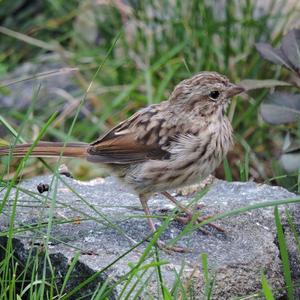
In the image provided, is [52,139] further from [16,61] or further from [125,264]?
[125,264]

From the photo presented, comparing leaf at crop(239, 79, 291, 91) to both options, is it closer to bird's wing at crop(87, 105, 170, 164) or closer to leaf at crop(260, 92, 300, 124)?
leaf at crop(260, 92, 300, 124)

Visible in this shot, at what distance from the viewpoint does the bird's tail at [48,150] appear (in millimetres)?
4285

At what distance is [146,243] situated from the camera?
391cm

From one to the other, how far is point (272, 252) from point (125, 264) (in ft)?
2.31

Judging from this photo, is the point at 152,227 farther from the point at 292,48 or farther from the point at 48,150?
the point at 292,48

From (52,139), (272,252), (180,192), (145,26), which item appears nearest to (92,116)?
(52,139)

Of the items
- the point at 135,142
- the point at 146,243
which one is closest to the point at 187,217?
the point at 146,243

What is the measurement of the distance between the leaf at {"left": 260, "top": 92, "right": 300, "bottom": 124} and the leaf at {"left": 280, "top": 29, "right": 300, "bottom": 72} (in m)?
0.17

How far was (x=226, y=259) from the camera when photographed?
3.76 metres

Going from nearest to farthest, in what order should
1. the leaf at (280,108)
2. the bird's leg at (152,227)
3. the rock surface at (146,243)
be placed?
the rock surface at (146,243) < the bird's leg at (152,227) < the leaf at (280,108)

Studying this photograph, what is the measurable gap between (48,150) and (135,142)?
1.45ft

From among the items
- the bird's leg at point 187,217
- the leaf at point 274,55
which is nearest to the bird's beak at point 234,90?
the leaf at point 274,55

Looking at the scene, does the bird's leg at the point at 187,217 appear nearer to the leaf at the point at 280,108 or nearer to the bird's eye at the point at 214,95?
the bird's eye at the point at 214,95

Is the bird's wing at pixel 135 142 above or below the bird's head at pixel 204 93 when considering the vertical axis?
below
